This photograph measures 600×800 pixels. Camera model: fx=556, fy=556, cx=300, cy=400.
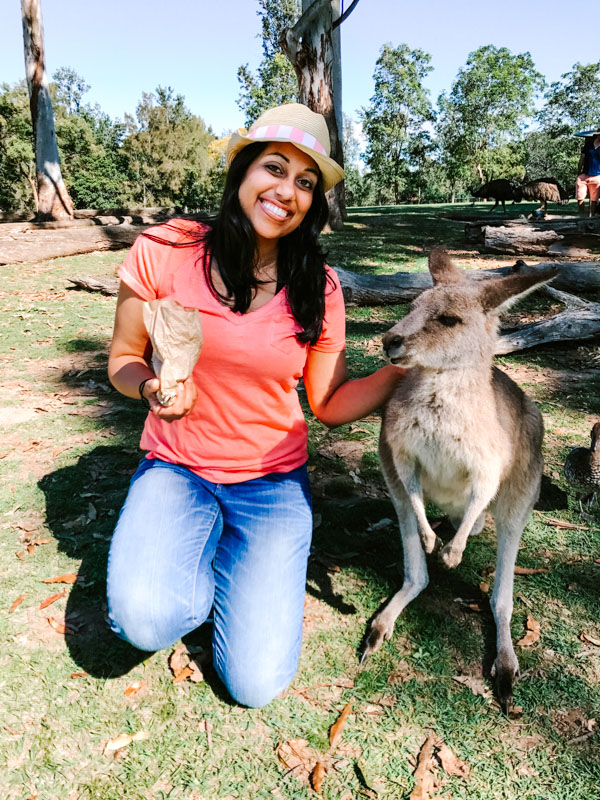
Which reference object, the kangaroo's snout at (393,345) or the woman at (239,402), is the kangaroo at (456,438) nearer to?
the kangaroo's snout at (393,345)

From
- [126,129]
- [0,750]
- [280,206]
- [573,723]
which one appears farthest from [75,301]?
[126,129]

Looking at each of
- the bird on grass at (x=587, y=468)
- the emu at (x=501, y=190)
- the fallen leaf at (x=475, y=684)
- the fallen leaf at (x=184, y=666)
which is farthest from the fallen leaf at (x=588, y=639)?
the emu at (x=501, y=190)

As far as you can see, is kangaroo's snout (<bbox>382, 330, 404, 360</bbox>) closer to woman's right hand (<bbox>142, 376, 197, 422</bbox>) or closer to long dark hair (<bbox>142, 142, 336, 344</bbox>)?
long dark hair (<bbox>142, 142, 336, 344</bbox>)

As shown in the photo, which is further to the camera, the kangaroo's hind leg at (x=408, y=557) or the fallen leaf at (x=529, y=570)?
the fallen leaf at (x=529, y=570)

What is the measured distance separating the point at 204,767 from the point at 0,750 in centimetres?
47

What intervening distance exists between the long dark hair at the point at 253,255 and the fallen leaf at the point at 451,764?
115 cm

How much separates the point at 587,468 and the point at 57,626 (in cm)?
197

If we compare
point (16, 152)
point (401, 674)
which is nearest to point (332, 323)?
point (401, 674)

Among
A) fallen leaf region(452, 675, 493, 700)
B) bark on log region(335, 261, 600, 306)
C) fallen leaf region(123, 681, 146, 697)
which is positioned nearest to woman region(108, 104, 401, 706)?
fallen leaf region(123, 681, 146, 697)

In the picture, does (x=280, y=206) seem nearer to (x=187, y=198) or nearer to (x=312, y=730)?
(x=312, y=730)

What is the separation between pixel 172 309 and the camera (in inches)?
54.5

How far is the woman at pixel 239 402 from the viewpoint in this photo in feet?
4.92

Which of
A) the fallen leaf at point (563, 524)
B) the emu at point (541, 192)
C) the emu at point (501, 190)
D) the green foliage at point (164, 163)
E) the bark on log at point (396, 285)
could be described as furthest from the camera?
the green foliage at point (164, 163)

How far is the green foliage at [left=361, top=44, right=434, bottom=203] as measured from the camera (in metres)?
35.6
